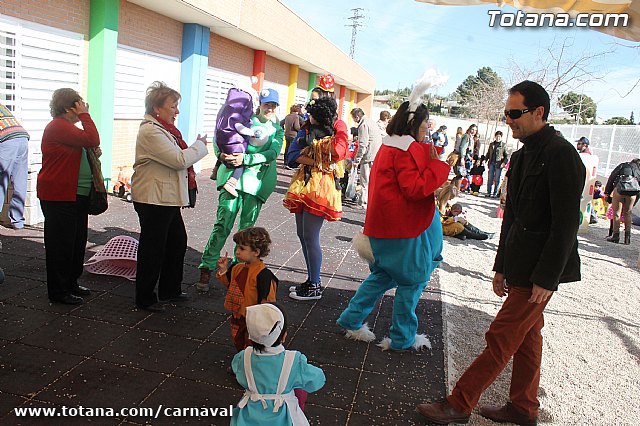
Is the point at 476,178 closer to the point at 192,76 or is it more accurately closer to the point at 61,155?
the point at 192,76

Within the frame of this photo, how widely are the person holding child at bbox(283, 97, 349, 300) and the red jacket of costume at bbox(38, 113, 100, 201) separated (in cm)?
176

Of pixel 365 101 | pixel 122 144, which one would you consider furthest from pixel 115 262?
pixel 365 101

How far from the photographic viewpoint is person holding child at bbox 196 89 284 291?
492 centimetres

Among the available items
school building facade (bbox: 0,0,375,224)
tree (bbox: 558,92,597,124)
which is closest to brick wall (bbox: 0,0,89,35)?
school building facade (bbox: 0,0,375,224)

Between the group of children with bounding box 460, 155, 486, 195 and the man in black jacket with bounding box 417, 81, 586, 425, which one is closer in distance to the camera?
the man in black jacket with bounding box 417, 81, 586, 425

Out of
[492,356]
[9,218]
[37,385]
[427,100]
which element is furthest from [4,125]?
[492,356]

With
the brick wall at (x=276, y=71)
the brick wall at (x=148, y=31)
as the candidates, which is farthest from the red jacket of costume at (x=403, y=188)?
the brick wall at (x=276, y=71)

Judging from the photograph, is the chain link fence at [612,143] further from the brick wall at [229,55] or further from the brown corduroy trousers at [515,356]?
the brown corduroy trousers at [515,356]

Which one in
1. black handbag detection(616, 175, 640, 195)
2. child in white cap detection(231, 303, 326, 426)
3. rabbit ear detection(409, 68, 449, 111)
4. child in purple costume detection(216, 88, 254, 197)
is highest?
rabbit ear detection(409, 68, 449, 111)

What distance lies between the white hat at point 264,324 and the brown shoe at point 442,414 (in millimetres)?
1304

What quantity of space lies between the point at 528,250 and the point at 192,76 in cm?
1125

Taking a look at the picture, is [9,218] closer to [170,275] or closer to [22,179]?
[22,179]

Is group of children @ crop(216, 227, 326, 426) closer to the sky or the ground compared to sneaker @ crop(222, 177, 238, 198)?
closer to the ground

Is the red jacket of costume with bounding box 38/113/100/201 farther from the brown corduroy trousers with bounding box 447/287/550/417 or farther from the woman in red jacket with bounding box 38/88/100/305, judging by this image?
the brown corduroy trousers with bounding box 447/287/550/417
